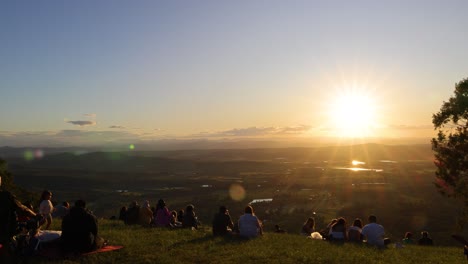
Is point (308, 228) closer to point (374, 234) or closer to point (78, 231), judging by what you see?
point (374, 234)

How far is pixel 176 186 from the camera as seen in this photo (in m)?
173

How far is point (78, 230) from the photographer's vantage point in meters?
14.2

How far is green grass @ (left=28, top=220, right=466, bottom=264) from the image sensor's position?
1477cm

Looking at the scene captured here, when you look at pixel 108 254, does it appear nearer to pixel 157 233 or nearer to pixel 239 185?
pixel 157 233

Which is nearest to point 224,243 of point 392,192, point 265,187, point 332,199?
point 332,199

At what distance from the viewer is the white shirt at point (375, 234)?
2053 centimetres

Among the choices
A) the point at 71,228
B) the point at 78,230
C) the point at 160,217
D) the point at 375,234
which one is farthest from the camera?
the point at 160,217

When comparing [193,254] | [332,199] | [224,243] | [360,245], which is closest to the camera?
[193,254]

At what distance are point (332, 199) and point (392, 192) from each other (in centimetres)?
2544

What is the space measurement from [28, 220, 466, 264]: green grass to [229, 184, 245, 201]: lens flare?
109492 millimetres

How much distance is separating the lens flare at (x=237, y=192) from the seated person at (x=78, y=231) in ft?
377

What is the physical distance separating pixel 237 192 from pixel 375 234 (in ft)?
424

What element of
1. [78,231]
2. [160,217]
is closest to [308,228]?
[160,217]

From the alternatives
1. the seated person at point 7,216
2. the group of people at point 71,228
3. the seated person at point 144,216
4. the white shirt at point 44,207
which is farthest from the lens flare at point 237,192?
the seated person at point 7,216
